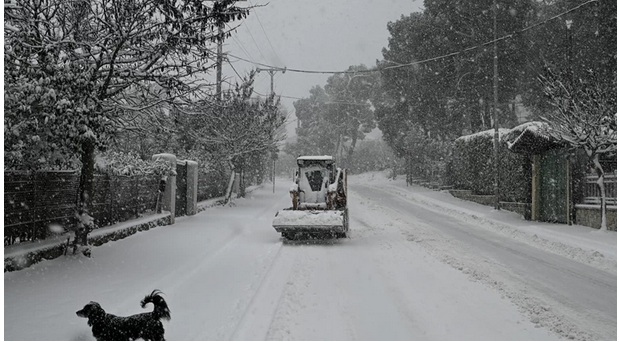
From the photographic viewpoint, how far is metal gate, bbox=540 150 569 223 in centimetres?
1560

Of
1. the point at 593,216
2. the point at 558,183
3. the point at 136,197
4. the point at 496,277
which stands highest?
the point at 558,183

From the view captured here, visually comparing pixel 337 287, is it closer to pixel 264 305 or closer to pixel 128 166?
pixel 264 305

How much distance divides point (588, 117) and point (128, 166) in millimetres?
12263

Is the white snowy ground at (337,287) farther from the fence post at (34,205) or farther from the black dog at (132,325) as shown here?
the fence post at (34,205)

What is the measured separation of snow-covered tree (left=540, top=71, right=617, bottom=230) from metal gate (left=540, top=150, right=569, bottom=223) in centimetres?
144

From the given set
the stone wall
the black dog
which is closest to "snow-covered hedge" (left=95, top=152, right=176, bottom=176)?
the black dog

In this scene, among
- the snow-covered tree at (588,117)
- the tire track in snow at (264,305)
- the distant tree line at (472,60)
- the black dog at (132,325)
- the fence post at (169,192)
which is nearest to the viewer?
the black dog at (132,325)

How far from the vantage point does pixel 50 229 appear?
904 cm

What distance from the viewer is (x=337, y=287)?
7102mm

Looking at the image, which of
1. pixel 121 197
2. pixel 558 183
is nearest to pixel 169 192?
pixel 121 197

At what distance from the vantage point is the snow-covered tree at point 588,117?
42.7ft

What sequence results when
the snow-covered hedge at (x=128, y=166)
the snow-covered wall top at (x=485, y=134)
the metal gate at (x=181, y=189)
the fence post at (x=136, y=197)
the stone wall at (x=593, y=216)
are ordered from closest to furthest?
the snow-covered hedge at (x=128, y=166) < the fence post at (x=136, y=197) < the stone wall at (x=593, y=216) < the metal gate at (x=181, y=189) < the snow-covered wall top at (x=485, y=134)

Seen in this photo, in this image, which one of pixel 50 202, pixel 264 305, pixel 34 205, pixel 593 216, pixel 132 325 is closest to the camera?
pixel 132 325

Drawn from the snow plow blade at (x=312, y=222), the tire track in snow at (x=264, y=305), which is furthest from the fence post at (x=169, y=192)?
the tire track in snow at (x=264, y=305)
